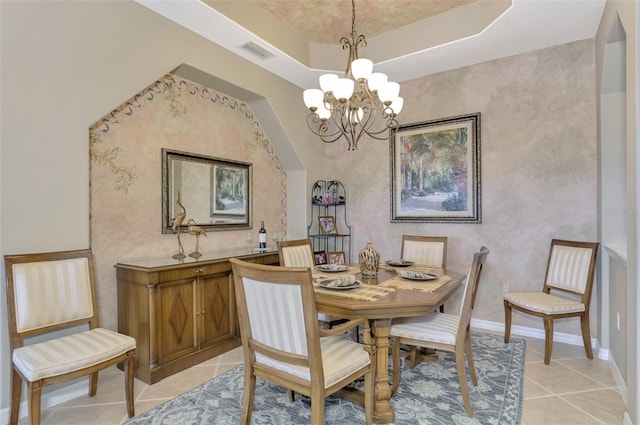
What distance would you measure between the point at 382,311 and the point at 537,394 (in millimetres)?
1423

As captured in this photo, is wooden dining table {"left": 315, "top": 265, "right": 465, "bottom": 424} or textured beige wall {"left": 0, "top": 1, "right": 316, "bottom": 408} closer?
wooden dining table {"left": 315, "top": 265, "right": 465, "bottom": 424}

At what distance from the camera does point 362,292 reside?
2.10 m

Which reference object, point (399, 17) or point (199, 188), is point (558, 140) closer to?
point (399, 17)

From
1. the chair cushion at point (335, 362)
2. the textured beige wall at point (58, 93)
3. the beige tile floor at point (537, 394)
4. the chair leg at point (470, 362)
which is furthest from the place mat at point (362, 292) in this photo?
the textured beige wall at point (58, 93)

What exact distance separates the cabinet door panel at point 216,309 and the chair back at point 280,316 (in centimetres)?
121

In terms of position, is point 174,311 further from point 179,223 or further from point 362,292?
point 362,292

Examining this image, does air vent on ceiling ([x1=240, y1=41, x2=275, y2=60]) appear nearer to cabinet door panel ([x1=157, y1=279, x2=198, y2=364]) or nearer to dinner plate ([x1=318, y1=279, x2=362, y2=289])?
cabinet door panel ([x1=157, y1=279, x2=198, y2=364])

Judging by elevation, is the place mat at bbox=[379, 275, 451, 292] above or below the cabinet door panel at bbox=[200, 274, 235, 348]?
above

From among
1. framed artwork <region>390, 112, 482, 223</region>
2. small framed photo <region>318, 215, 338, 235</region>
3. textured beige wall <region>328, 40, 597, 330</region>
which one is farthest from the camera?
small framed photo <region>318, 215, 338, 235</region>

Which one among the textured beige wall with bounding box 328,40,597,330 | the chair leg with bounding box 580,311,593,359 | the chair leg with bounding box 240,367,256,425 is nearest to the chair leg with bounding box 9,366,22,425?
the chair leg with bounding box 240,367,256,425

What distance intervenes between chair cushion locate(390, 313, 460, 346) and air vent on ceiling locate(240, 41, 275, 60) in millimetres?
2870

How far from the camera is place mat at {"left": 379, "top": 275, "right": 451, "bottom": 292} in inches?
87.5

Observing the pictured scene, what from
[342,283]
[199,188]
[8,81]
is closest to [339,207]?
[199,188]

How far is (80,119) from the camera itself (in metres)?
2.37
